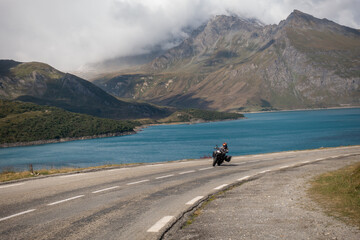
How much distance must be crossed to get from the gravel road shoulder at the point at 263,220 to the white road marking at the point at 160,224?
34cm

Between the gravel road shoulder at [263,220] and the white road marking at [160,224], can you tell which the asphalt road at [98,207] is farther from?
the gravel road shoulder at [263,220]

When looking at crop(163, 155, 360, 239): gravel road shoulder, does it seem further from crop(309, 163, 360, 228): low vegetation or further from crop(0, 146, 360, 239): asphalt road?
crop(0, 146, 360, 239): asphalt road

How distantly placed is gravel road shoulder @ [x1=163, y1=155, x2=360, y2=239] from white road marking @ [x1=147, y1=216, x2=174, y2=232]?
Answer: 1.13ft

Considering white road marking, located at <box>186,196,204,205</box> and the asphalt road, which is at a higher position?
the asphalt road

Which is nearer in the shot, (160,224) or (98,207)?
(160,224)

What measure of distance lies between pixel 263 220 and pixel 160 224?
9.25 ft

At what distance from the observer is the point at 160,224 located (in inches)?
366

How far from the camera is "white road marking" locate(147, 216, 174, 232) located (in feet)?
28.9

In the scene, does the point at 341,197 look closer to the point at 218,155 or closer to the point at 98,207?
the point at 98,207

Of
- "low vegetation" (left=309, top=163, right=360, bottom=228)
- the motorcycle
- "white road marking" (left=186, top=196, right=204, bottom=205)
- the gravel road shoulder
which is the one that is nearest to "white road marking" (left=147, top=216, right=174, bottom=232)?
the gravel road shoulder

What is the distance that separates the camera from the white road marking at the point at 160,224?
8.80 metres

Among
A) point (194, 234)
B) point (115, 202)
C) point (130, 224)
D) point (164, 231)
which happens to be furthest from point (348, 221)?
point (115, 202)

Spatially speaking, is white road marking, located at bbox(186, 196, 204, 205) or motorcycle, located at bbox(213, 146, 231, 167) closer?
white road marking, located at bbox(186, 196, 204, 205)

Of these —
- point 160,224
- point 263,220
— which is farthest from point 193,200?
point 263,220
